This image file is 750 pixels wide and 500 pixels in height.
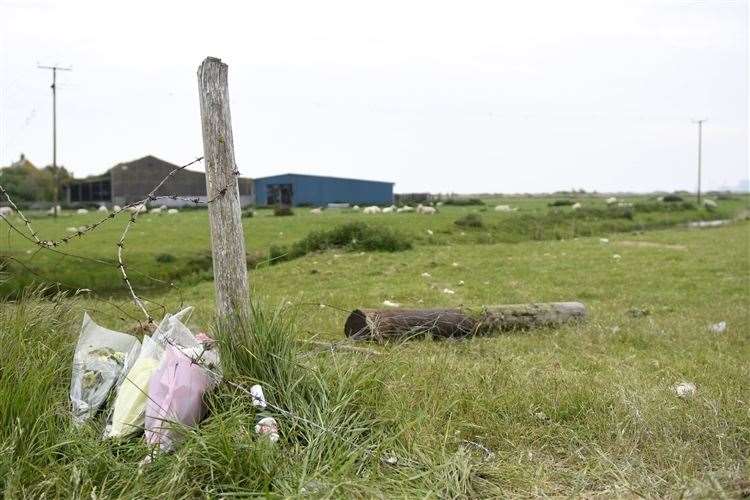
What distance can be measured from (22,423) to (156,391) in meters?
0.89

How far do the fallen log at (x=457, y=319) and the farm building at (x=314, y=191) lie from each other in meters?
57.5

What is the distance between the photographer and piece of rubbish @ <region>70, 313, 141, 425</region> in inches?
210

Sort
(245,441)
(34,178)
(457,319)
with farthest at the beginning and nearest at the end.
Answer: (34,178), (457,319), (245,441)

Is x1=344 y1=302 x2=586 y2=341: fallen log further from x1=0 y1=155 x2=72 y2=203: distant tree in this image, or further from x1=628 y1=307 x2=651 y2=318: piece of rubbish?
x1=0 y1=155 x2=72 y2=203: distant tree

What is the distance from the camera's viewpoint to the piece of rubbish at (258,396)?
5031 millimetres

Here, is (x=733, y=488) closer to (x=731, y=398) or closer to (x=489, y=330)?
(x=731, y=398)

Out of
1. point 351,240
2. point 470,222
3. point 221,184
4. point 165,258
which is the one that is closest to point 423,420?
point 221,184

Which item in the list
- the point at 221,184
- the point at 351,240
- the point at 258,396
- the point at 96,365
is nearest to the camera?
the point at 258,396

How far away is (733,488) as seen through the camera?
419 cm

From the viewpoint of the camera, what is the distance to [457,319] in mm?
9922

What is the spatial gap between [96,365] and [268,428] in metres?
1.77

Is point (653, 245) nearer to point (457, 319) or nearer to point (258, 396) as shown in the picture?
point (457, 319)

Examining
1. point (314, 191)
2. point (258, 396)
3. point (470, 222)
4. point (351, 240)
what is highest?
point (314, 191)

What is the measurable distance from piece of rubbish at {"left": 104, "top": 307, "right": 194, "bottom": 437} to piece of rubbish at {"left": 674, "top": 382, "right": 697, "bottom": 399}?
4.54 metres
